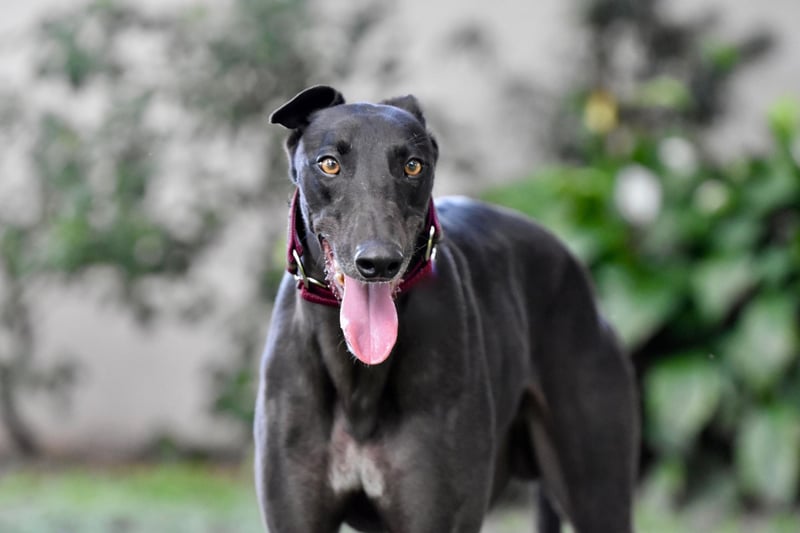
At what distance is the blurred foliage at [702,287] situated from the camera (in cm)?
678

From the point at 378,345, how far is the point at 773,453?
4.48 metres

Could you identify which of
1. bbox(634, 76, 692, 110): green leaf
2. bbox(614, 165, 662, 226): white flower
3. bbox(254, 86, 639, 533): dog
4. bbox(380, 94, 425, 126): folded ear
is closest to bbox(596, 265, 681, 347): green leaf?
bbox(614, 165, 662, 226): white flower

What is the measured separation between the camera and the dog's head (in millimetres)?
2676

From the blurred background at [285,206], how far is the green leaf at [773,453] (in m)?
0.01

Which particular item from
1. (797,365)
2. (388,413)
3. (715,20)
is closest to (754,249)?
(797,365)

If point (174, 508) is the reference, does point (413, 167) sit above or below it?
above

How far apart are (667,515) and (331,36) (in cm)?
375

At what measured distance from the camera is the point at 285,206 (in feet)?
28.6

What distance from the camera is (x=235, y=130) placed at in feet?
27.6

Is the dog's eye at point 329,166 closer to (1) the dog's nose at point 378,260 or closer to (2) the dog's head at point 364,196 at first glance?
(2) the dog's head at point 364,196

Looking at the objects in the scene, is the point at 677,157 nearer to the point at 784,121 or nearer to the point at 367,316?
the point at 784,121

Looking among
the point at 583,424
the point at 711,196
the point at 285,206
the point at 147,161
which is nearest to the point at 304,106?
the point at 583,424

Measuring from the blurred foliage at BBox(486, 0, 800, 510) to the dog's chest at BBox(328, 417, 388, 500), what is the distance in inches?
→ 163

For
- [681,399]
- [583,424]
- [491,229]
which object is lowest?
[681,399]
